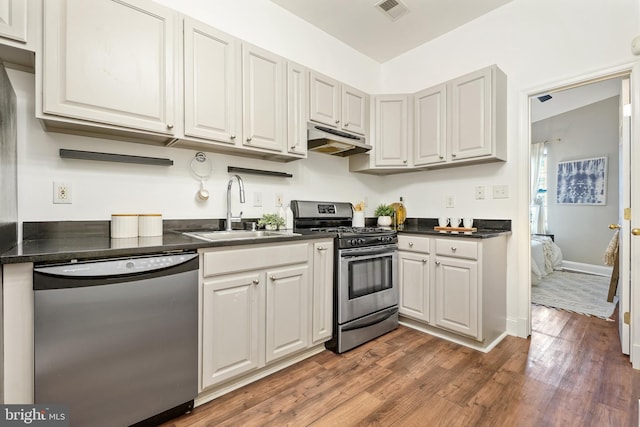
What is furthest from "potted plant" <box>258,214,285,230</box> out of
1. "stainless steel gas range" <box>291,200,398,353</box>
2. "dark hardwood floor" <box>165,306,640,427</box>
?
"dark hardwood floor" <box>165,306,640,427</box>

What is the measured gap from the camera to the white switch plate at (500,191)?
8.37ft

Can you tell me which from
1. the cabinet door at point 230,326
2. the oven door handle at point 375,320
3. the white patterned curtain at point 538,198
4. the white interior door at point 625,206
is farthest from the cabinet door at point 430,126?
the white patterned curtain at point 538,198

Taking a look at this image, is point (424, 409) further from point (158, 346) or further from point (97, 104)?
point (97, 104)

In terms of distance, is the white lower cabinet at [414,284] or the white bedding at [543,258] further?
the white bedding at [543,258]

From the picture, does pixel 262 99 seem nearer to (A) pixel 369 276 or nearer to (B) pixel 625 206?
(A) pixel 369 276

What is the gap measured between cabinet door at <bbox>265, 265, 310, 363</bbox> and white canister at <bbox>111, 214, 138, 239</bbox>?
832 mm

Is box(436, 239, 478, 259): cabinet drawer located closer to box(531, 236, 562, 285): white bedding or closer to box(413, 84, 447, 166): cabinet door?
box(413, 84, 447, 166): cabinet door

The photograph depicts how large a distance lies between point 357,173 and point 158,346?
246 centimetres

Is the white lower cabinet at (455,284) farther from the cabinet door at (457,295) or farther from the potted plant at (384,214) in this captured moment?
the potted plant at (384,214)

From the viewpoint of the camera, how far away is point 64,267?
115 centimetres

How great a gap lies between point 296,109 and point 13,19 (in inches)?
61.4

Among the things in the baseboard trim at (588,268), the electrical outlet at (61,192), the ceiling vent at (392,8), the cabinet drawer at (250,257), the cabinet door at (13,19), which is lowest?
the baseboard trim at (588,268)

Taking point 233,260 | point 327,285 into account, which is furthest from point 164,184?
point 327,285

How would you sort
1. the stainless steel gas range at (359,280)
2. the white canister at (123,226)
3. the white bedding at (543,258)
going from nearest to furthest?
1. the white canister at (123,226)
2. the stainless steel gas range at (359,280)
3. the white bedding at (543,258)
